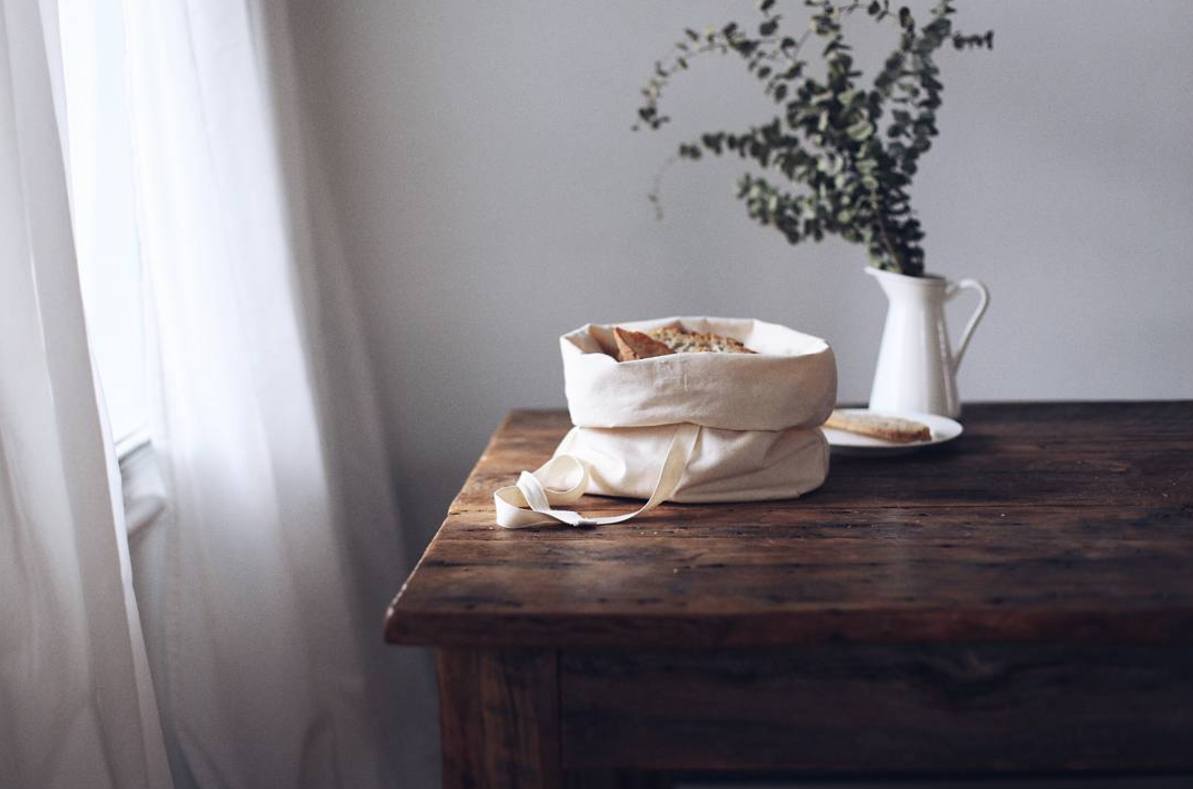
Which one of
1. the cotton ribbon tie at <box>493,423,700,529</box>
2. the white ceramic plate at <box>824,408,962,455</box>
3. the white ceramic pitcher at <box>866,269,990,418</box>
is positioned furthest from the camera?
the white ceramic pitcher at <box>866,269,990,418</box>

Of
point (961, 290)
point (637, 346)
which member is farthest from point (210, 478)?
point (961, 290)

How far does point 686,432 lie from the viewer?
1.10 m

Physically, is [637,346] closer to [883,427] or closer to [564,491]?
[564,491]

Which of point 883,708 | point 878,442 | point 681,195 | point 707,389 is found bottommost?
point 883,708

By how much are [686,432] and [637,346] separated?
4.7 inches

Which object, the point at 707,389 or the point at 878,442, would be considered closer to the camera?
the point at 707,389

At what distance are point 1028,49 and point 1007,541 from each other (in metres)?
1.00

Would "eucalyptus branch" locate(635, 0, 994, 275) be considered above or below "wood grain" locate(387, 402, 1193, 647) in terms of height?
above

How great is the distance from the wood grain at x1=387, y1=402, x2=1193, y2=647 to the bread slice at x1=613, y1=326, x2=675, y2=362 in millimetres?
152

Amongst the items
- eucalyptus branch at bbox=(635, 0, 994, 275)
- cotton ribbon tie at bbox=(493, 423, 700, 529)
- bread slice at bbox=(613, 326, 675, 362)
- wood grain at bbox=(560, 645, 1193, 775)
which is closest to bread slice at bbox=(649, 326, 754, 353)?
bread slice at bbox=(613, 326, 675, 362)

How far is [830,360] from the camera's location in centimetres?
112

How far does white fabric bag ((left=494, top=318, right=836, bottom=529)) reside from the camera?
1.08 meters

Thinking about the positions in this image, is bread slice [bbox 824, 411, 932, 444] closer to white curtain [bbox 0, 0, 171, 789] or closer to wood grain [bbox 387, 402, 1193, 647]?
wood grain [bbox 387, 402, 1193, 647]

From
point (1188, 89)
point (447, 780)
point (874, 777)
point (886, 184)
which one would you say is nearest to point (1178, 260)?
point (1188, 89)
